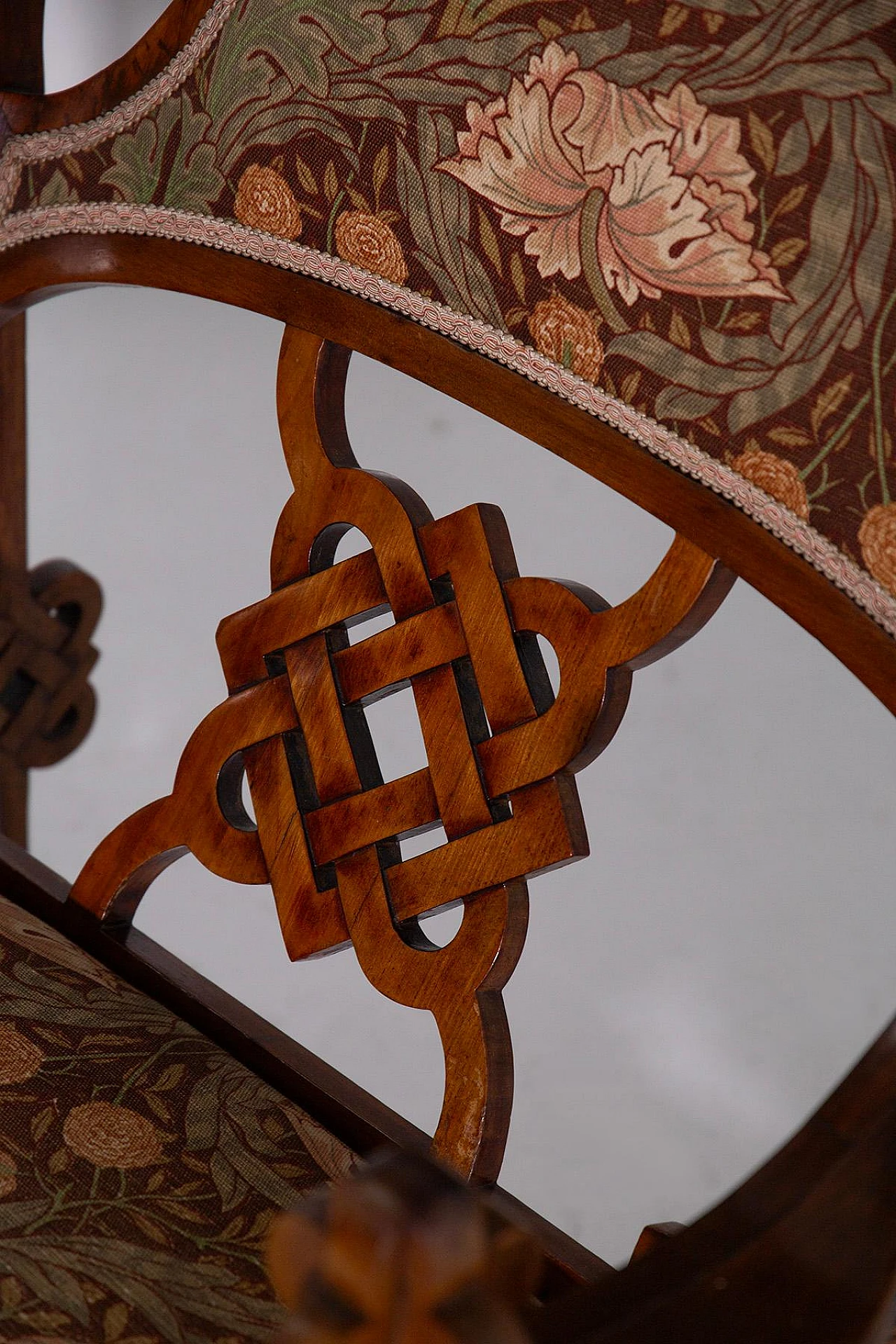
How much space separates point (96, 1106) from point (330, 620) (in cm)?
27

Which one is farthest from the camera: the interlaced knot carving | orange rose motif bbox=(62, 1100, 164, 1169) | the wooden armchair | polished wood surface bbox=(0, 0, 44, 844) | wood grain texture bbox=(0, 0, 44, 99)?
polished wood surface bbox=(0, 0, 44, 844)

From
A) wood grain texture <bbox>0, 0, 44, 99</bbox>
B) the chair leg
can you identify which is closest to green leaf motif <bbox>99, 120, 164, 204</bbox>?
wood grain texture <bbox>0, 0, 44, 99</bbox>

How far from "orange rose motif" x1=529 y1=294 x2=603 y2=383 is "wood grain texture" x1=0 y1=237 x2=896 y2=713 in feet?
0.06

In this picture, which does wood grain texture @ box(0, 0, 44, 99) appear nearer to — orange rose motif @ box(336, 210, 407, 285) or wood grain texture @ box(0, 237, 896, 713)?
wood grain texture @ box(0, 237, 896, 713)

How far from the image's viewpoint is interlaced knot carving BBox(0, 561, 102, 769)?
134 centimetres

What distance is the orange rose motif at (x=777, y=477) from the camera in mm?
541

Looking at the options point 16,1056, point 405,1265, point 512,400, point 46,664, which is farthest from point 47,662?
point 405,1265

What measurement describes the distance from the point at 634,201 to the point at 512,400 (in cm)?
11

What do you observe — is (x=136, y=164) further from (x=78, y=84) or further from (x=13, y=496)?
(x=13, y=496)

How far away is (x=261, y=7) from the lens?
0.69 m

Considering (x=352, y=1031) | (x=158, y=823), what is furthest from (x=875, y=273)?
(x=352, y=1031)

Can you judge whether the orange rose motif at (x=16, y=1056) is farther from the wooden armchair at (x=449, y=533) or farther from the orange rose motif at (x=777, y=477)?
the orange rose motif at (x=777, y=477)

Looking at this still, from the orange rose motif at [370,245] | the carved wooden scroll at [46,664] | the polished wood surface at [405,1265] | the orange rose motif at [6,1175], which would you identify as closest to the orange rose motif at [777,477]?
the orange rose motif at [370,245]

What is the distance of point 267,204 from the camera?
706mm
